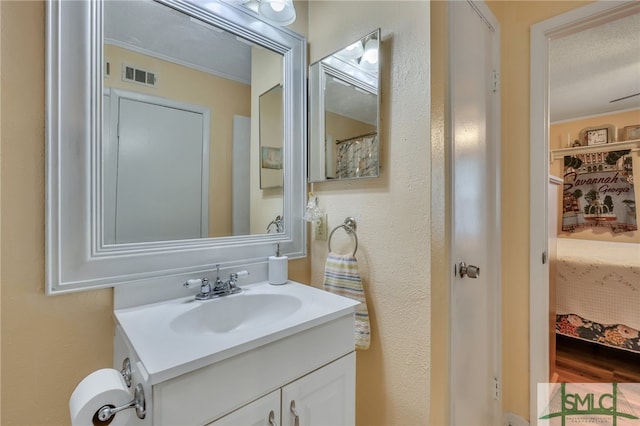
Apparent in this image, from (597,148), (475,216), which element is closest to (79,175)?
(475,216)

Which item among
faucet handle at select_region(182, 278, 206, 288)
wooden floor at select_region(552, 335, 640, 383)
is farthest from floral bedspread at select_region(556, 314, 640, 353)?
faucet handle at select_region(182, 278, 206, 288)

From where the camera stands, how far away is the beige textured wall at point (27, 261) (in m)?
0.72

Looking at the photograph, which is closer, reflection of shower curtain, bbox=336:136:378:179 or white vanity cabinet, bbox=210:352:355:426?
white vanity cabinet, bbox=210:352:355:426

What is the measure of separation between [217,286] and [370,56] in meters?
1.05

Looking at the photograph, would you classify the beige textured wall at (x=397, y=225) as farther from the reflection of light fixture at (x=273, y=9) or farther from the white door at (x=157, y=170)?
the white door at (x=157, y=170)

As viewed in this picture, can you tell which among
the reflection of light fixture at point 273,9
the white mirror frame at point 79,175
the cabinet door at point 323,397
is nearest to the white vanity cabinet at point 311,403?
the cabinet door at point 323,397

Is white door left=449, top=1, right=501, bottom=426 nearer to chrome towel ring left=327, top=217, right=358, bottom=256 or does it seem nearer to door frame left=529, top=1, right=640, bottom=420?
door frame left=529, top=1, right=640, bottom=420

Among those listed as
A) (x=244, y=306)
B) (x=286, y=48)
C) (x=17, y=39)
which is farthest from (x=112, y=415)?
(x=286, y=48)

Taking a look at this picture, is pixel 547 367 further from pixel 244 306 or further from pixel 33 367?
pixel 33 367

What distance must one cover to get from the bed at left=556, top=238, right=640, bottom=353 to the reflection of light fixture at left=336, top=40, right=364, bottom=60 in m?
2.32

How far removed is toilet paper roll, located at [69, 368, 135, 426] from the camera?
0.57 m

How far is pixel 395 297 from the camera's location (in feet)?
3.52

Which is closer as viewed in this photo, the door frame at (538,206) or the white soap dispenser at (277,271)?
the white soap dispenser at (277,271)

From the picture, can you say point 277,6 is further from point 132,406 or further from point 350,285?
point 132,406
